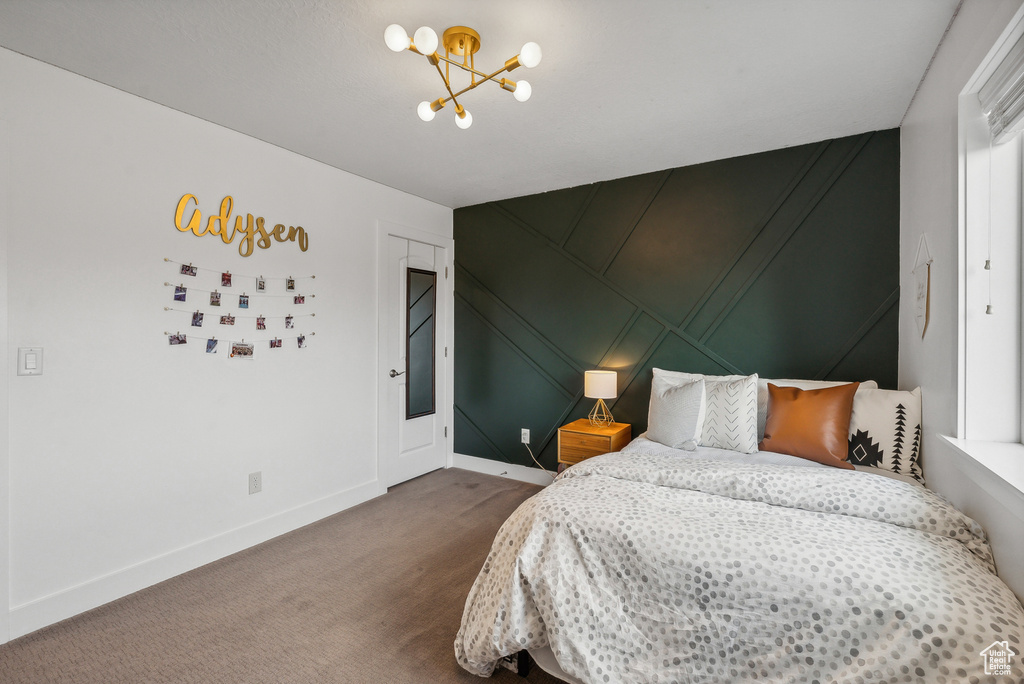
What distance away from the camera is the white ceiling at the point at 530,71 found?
1723 mm

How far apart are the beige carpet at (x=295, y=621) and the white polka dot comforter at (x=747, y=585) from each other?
39 centimetres

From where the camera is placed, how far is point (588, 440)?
10.7 feet

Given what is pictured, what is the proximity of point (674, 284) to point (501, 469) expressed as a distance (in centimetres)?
214

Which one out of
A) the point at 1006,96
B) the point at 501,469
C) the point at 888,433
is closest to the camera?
the point at 1006,96

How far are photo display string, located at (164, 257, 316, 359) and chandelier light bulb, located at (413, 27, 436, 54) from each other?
1845 millimetres

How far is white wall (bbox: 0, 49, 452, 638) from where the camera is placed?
2.02 meters

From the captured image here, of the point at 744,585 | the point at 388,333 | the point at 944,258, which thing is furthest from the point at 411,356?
the point at 944,258

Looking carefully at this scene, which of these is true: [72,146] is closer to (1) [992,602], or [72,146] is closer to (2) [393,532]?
(2) [393,532]

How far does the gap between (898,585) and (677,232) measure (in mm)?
2555

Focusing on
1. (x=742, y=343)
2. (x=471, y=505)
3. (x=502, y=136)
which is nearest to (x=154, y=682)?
(x=471, y=505)

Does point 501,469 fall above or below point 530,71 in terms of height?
below

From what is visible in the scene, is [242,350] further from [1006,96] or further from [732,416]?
[1006,96]

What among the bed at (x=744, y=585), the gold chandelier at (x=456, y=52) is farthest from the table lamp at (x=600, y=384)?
the gold chandelier at (x=456, y=52)

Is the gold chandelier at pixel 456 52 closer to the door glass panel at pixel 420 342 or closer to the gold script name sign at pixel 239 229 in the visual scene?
the gold script name sign at pixel 239 229
